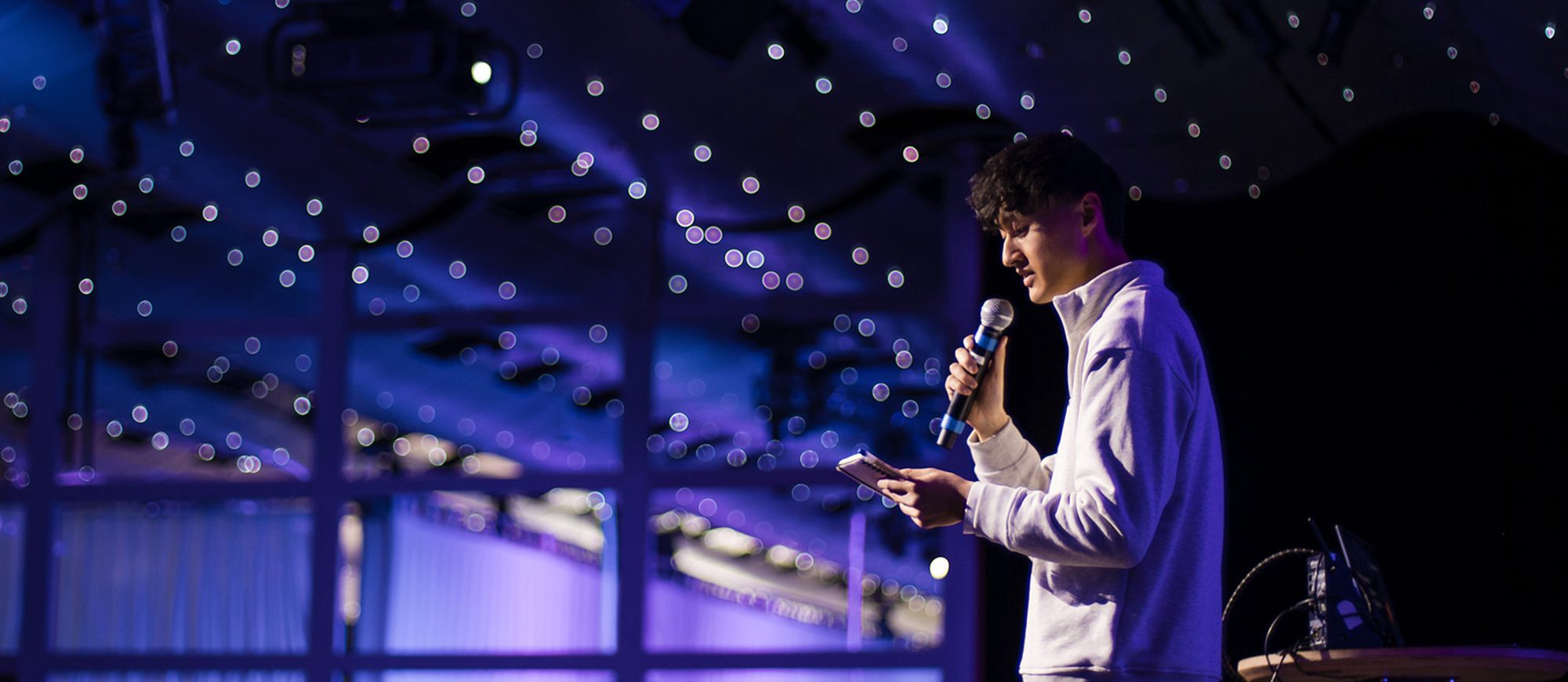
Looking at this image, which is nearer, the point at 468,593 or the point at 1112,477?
the point at 1112,477

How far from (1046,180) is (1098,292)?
0.15 metres

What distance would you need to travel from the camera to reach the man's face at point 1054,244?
1912mm

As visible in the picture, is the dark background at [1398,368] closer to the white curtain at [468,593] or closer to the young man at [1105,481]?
the young man at [1105,481]

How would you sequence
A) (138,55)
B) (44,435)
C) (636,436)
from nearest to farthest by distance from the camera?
(138,55), (636,436), (44,435)

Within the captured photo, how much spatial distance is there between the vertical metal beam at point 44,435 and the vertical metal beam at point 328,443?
1.33 meters

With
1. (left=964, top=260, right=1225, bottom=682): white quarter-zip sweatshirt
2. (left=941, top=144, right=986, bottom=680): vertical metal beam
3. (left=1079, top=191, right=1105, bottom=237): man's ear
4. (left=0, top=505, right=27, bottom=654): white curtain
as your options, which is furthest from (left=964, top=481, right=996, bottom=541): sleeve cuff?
(left=0, top=505, right=27, bottom=654): white curtain

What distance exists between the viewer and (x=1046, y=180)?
190 cm

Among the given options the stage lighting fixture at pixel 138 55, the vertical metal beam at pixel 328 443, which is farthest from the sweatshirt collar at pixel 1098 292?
the vertical metal beam at pixel 328 443

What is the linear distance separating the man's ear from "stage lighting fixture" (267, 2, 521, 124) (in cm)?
333

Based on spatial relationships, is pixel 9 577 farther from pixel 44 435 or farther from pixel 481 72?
pixel 481 72

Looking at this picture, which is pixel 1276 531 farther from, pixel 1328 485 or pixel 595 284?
pixel 595 284

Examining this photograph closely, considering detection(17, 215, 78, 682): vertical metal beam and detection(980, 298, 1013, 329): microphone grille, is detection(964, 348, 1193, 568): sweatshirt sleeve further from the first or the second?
detection(17, 215, 78, 682): vertical metal beam

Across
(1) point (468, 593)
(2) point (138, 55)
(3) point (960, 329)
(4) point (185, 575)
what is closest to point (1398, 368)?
(3) point (960, 329)

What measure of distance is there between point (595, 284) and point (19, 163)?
8.64ft
